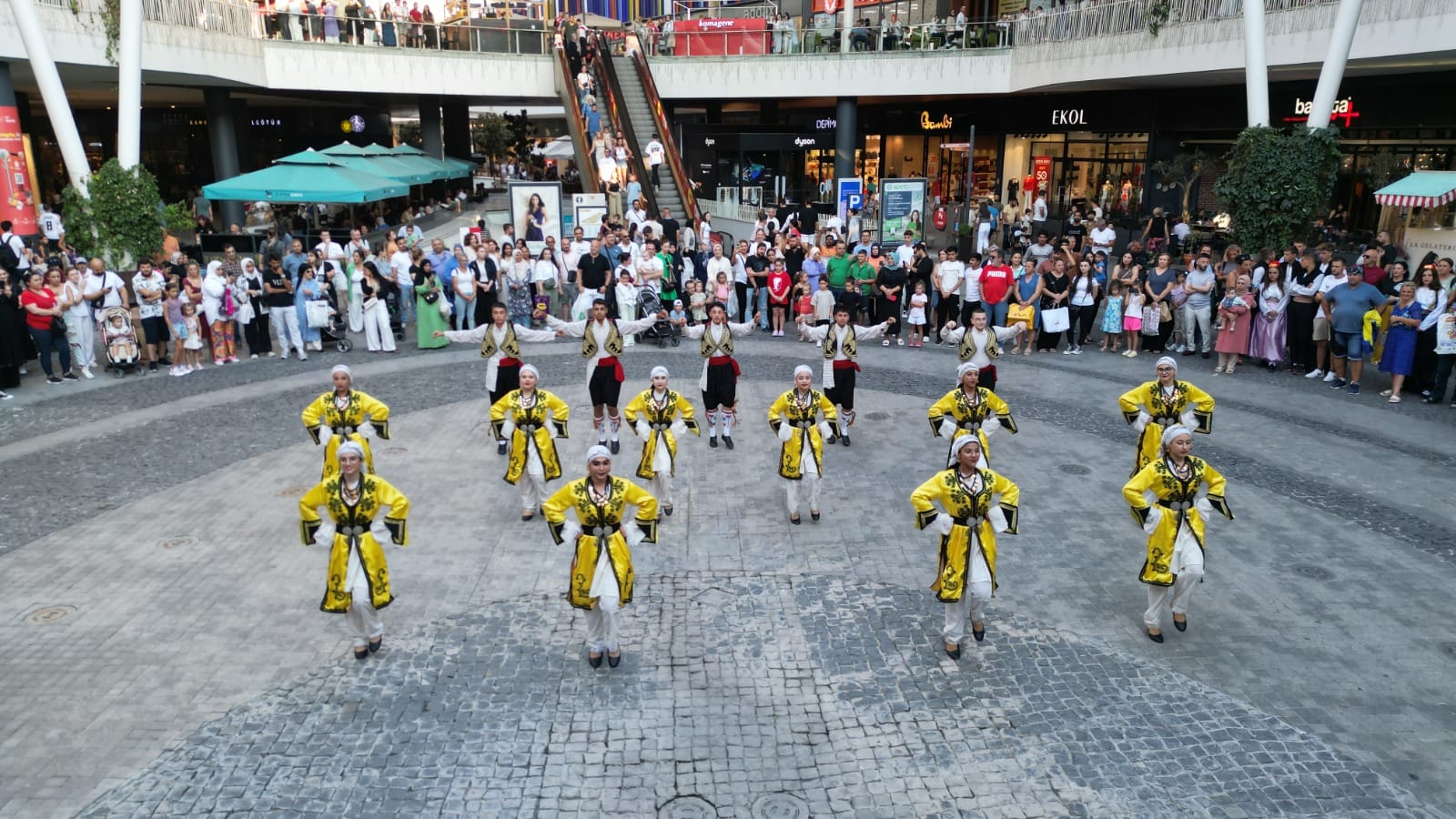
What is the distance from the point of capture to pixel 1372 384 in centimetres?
1650

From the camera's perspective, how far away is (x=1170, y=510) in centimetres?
816

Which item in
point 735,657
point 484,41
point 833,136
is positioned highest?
point 484,41

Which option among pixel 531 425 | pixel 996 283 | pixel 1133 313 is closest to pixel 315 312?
pixel 531 425

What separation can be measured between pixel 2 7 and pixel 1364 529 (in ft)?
82.4

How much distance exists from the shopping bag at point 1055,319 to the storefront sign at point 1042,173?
18778 mm

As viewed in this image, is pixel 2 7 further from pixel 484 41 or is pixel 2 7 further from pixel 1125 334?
pixel 1125 334

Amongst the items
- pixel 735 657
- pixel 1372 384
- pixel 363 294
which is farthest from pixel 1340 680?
pixel 363 294

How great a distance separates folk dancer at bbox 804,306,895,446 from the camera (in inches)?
513

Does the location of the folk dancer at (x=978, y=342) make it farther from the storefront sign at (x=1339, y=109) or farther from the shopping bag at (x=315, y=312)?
the storefront sign at (x=1339, y=109)

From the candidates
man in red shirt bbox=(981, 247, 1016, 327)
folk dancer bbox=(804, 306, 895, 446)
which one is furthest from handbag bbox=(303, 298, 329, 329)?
man in red shirt bbox=(981, 247, 1016, 327)

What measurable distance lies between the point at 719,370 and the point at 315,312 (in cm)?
943

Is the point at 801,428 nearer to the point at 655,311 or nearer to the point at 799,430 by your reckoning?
the point at 799,430

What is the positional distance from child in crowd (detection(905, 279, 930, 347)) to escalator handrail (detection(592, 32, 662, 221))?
9.75 m

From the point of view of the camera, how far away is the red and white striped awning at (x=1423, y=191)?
1803 cm
